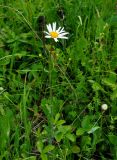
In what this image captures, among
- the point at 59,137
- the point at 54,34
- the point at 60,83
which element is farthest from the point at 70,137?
the point at 54,34

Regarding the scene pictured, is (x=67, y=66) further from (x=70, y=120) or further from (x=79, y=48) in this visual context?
(x=70, y=120)

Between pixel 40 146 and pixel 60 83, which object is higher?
pixel 60 83

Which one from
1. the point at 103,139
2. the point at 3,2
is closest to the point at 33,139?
the point at 103,139

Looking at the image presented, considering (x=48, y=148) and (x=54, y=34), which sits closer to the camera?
(x=48, y=148)

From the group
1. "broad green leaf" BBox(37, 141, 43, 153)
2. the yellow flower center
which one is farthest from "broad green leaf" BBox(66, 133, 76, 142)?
the yellow flower center

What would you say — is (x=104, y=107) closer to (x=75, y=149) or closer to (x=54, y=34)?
(x=75, y=149)

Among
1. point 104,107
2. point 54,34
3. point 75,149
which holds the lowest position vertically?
point 75,149

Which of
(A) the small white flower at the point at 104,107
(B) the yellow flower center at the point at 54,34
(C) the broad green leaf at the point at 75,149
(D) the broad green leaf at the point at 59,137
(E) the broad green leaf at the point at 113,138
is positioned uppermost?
(B) the yellow flower center at the point at 54,34

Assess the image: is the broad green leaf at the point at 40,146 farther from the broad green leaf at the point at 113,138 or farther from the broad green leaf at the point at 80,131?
the broad green leaf at the point at 113,138

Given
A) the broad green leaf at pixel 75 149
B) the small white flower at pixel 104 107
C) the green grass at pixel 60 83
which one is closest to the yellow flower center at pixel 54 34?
the green grass at pixel 60 83
